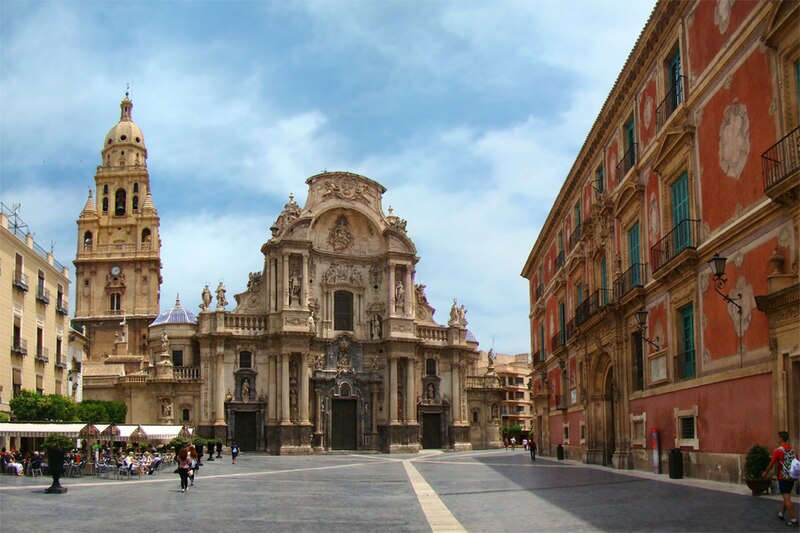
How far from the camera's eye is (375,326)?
205 ft

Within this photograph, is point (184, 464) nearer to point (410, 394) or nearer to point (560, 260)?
point (560, 260)

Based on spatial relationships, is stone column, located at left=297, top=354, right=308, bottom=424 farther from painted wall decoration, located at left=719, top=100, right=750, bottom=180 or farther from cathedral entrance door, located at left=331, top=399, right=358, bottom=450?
painted wall decoration, located at left=719, top=100, right=750, bottom=180

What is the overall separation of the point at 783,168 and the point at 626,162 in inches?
500

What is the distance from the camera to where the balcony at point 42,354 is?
4387 cm

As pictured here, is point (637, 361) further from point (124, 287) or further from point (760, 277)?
point (124, 287)

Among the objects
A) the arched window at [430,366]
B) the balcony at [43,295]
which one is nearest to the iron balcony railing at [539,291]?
the arched window at [430,366]

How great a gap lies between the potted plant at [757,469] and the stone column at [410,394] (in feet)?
147

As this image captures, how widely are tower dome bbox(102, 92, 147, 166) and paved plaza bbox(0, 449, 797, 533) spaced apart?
6974 cm

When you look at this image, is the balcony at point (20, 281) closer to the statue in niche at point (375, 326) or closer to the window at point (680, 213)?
the statue in niche at point (375, 326)

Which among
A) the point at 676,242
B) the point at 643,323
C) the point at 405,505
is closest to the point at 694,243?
the point at 676,242

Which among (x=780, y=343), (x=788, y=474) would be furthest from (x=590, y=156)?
(x=788, y=474)

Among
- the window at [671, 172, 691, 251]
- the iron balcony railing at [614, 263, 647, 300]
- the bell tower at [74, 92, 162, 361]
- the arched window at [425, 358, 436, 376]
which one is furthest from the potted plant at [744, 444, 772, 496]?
the bell tower at [74, 92, 162, 361]

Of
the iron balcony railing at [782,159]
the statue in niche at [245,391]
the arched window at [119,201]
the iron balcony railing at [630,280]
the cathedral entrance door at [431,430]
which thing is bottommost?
the cathedral entrance door at [431,430]

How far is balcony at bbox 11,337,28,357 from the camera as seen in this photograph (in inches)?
1571
